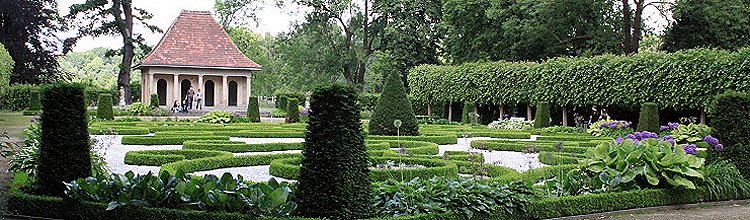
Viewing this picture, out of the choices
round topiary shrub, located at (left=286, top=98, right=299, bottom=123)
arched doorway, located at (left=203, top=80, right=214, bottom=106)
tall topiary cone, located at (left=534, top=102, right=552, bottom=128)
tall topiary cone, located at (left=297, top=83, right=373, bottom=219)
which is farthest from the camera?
arched doorway, located at (left=203, top=80, right=214, bottom=106)

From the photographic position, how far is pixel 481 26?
35156 millimetres

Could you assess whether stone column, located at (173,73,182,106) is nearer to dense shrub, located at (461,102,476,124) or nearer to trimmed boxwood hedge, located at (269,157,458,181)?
dense shrub, located at (461,102,476,124)

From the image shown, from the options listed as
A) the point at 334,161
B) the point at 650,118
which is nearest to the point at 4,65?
the point at 650,118

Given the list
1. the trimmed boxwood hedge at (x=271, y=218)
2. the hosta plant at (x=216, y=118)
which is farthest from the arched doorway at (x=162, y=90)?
the trimmed boxwood hedge at (x=271, y=218)

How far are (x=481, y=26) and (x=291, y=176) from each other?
26902mm

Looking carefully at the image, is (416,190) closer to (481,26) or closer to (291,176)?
(291,176)

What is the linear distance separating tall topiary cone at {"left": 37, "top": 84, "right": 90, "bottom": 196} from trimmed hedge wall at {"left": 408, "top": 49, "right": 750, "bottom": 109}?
1660 cm

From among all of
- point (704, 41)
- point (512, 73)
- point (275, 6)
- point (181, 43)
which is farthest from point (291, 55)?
point (704, 41)

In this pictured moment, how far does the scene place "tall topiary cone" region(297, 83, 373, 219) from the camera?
598 cm

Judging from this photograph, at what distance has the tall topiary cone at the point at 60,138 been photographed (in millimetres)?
6801

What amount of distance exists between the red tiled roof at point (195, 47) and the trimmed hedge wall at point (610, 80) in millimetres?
14031

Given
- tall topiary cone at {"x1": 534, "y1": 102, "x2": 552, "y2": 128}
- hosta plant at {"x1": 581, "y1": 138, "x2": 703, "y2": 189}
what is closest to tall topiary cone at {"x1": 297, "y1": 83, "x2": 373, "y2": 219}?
hosta plant at {"x1": 581, "y1": 138, "x2": 703, "y2": 189}

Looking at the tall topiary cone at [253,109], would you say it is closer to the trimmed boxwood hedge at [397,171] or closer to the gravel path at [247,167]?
the gravel path at [247,167]

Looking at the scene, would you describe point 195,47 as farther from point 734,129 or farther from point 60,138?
point 734,129
